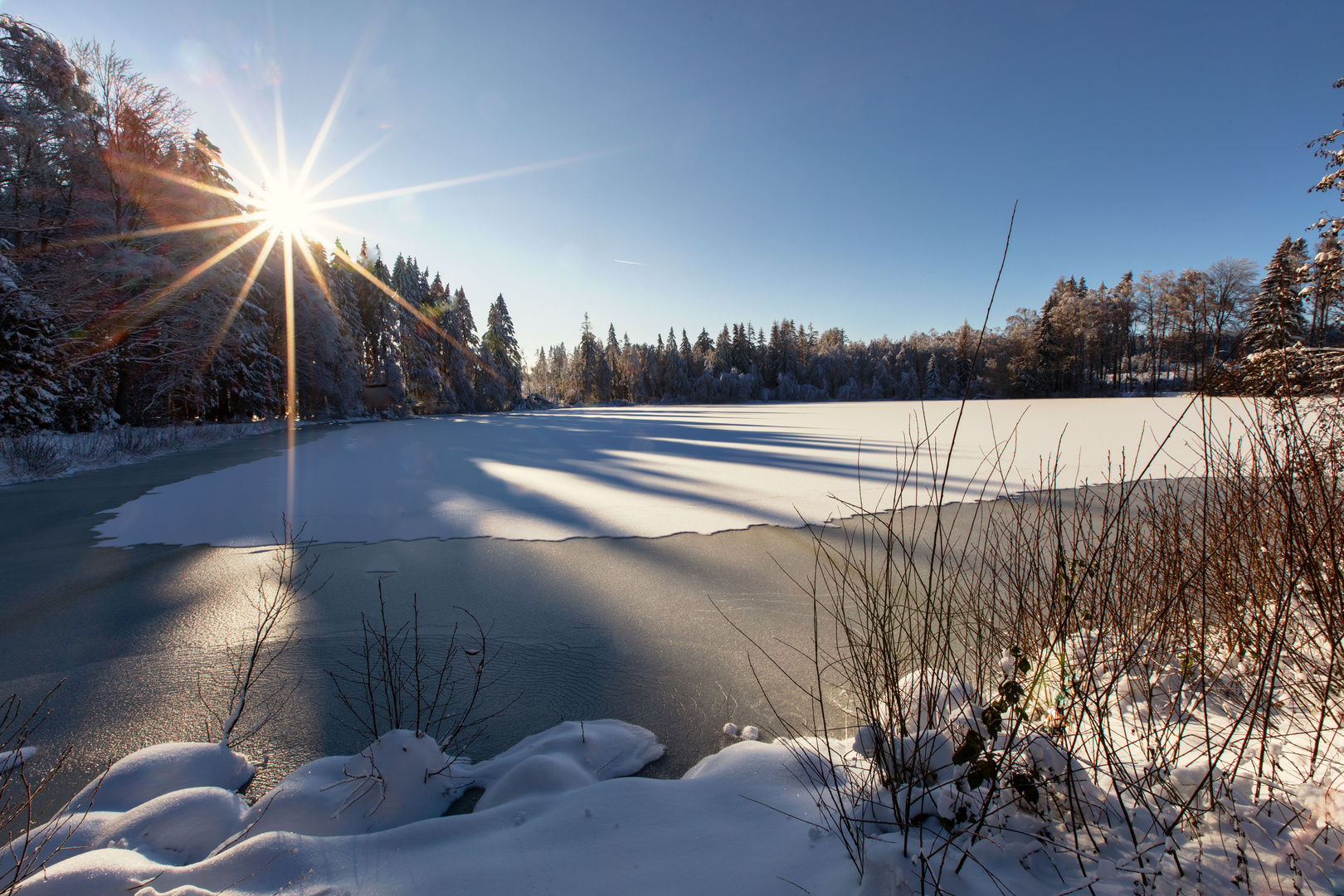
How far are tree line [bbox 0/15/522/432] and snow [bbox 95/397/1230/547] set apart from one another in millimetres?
5101

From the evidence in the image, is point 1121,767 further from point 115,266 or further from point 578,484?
point 115,266

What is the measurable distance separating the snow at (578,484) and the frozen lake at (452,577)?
0.06m

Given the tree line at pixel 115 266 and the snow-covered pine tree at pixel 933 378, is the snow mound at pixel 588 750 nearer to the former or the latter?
the tree line at pixel 115 266

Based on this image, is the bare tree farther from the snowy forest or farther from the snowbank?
→ the snowy forest

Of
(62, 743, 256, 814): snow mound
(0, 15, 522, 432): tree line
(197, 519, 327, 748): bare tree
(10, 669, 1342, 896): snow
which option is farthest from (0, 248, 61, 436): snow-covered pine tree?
(10, 669, 1342, 896): snow

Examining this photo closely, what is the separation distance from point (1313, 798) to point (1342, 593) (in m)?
0.63

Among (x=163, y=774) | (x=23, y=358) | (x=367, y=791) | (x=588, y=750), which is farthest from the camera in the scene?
(x=23, y=358)

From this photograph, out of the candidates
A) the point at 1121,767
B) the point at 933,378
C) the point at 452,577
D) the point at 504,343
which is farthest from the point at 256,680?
the point at 933,378

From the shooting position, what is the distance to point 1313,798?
1238 mm

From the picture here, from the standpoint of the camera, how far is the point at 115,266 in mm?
12367

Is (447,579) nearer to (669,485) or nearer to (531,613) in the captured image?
(531,613)

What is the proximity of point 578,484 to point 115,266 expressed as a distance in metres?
13.8

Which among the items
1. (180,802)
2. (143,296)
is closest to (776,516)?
(180,802)

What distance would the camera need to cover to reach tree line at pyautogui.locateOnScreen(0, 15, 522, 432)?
437 inches
